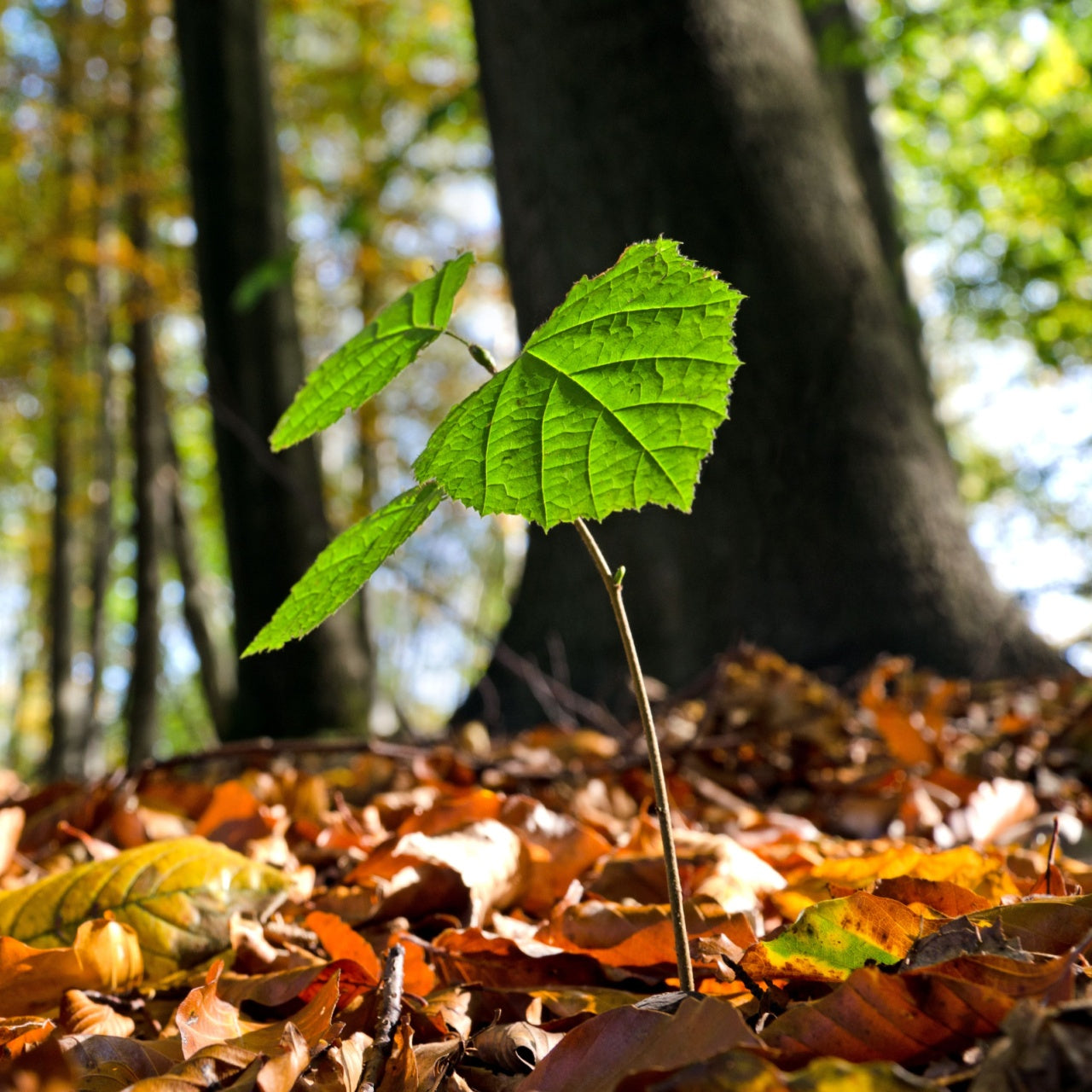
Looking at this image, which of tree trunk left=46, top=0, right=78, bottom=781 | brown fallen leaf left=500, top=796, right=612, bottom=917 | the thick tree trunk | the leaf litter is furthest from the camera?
tree trunk left=46, top=0, right=78, bottom=781

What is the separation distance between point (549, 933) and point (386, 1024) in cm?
31

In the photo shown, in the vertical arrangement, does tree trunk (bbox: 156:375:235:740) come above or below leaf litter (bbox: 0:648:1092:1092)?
above

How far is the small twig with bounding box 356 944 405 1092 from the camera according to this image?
26.9 inches

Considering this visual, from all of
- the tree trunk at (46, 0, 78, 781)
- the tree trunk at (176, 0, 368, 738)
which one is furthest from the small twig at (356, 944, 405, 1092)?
the tree trunk at (46, 0, 78, 781)

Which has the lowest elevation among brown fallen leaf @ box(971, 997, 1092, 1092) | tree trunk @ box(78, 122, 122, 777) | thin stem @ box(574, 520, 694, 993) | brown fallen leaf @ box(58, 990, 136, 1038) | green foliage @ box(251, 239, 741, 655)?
brown fallen leaf @ box(58, 990, 136, 1038)

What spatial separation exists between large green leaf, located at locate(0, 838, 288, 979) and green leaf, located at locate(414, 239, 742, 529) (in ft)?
2.13

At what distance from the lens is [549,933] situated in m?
1.00

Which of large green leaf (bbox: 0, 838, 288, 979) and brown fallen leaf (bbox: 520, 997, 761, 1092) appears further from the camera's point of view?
large green leaf (bbox: 0, 838, 288, 979)

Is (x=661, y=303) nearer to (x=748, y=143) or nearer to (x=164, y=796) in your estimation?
(x=164, y=796)

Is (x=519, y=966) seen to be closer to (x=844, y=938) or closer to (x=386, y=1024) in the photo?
(x=386, y=1024)

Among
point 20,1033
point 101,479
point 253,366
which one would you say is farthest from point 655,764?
point 101,479

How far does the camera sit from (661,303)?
0.63 m

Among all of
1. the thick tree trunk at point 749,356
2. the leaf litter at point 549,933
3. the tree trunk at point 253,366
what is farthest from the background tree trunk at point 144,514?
the leaf litter at point 549,933

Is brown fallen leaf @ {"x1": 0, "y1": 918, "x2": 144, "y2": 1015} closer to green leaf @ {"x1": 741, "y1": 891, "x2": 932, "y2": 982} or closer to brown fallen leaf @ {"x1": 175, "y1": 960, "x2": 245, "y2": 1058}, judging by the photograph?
brown fallen leaf @ {"x1": 175, "y1": 960, "x2": 245, "y2": 1058}
